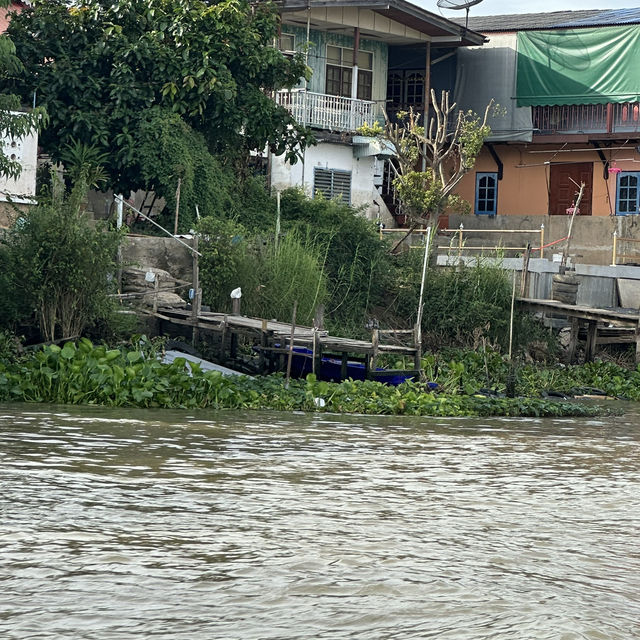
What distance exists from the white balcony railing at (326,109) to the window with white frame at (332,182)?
1.04m

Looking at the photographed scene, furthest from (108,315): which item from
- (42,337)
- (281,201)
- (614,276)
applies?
(614,276)

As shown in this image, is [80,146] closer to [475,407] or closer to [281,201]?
[281,201]

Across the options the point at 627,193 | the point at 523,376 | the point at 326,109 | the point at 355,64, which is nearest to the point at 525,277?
the point at 523,376

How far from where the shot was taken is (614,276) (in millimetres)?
22844

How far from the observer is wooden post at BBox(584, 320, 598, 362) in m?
21.7

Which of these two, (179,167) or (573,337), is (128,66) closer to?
(179,167)

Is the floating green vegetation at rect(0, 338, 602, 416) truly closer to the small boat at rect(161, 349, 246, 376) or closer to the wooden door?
the small boat at rect(161, 349, 246, 376)

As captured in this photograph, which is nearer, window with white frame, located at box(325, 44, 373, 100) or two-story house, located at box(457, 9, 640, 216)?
window with white frame, located at box(325, 44, 373, 100)

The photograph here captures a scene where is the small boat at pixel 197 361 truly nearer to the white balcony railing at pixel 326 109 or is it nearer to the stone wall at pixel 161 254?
the stone wall at pixel 161 254

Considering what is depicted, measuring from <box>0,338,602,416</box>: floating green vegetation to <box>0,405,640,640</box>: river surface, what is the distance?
1.63 meters

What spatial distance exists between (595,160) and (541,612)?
25855 mm

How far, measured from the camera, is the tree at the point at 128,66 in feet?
69.1

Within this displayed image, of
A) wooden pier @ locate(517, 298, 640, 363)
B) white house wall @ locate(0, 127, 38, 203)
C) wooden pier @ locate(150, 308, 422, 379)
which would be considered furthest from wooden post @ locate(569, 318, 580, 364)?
white house wall @ locate(0, 127, 38, 203)

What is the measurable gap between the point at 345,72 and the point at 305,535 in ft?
74.7
